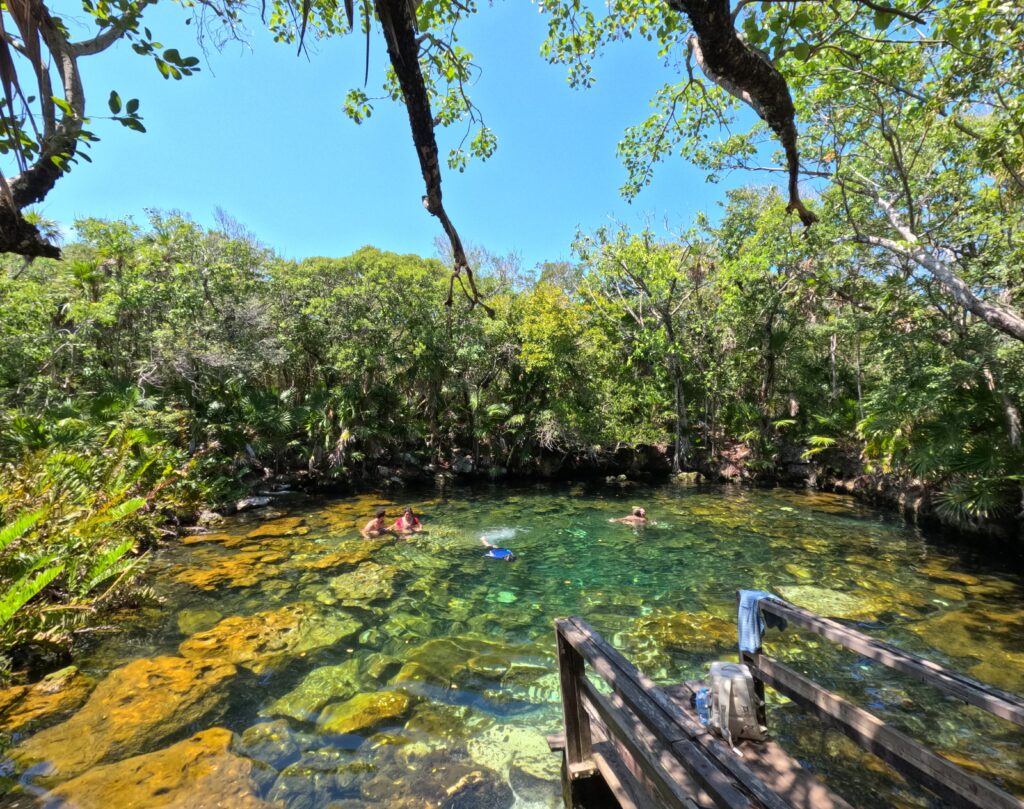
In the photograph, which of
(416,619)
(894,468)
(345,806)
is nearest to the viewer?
(345,806)

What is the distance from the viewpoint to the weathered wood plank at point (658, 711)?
2.36 metres

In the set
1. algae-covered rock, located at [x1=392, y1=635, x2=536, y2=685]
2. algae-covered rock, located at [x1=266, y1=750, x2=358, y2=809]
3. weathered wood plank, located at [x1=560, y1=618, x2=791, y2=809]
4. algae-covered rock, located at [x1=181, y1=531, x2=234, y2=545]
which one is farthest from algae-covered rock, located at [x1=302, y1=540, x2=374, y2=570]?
weathered wood plank, located at [x1=560, y1=618, x2=791, y2=809]

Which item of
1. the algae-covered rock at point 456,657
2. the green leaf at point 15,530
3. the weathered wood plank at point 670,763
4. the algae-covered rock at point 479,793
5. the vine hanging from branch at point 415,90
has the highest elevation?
the vine hanging from branch at point 415,90

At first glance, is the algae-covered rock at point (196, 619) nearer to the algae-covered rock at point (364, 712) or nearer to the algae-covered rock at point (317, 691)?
the algae-covered rock at point (317, 691)

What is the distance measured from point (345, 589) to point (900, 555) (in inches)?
447

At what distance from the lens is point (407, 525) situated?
11688 millimetres

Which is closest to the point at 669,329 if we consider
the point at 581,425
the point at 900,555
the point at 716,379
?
the point at 716,379

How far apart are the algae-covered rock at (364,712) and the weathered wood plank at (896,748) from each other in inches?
144

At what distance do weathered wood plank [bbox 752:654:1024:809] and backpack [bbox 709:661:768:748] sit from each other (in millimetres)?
567

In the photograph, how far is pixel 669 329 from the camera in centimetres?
2030

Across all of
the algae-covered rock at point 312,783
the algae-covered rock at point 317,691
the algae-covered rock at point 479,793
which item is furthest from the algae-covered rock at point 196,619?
the algae-covered rock at point 479,793

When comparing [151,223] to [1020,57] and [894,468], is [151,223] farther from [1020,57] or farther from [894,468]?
[894,468]

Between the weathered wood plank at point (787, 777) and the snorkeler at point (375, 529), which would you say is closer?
the weathered wood plank at point (787, 777)

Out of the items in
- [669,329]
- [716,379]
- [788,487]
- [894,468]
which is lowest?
[788,487]
